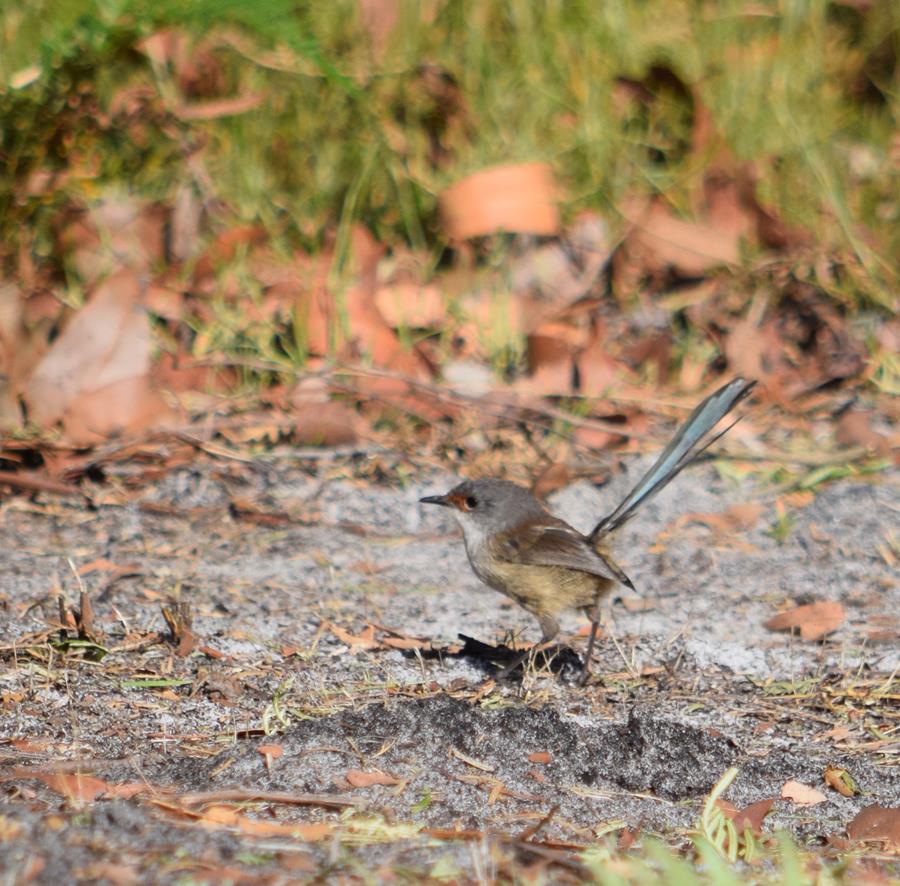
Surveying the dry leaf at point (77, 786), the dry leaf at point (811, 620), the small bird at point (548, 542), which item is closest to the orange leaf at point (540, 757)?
the small bird at point (548, 542)

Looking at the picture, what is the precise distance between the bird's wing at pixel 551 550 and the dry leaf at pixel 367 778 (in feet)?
4.00

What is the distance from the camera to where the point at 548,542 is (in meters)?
4.29

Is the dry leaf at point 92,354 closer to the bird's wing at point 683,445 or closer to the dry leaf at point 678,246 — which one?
the bird's wing at point 683,445

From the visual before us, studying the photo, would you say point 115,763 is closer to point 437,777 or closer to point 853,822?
point 437,777

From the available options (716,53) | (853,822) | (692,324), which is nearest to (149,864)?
(853,822)

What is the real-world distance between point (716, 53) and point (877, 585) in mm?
4063

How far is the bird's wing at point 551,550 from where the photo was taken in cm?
411

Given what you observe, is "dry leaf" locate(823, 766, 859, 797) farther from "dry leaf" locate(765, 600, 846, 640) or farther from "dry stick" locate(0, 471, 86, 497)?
"dry stick" locate(0, 471, 86, 497)

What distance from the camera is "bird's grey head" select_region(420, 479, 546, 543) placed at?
4445 millimetres

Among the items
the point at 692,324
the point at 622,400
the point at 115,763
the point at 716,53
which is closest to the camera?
the point at 115,763

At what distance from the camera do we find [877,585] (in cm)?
481

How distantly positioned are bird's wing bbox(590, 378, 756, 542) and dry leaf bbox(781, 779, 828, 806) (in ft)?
4.39

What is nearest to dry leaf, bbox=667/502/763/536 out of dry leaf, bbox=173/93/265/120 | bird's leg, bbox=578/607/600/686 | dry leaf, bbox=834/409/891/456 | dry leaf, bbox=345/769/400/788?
dry leaf, bbox=834/409/891/456

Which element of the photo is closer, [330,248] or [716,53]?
[330,248]
